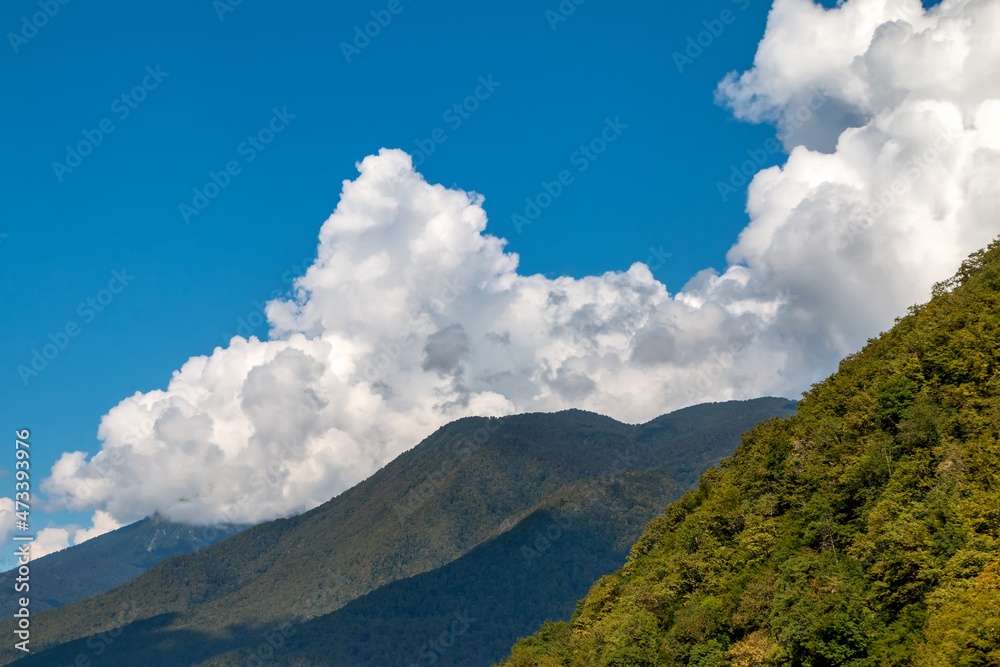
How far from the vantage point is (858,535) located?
99.6 metres

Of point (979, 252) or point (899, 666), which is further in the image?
point (979, 252)

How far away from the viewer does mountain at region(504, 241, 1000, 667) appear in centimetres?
8256

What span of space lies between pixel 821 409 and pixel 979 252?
1355 inches

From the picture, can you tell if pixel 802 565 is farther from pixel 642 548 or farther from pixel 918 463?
pixel 642 548

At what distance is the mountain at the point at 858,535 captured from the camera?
82562 mm

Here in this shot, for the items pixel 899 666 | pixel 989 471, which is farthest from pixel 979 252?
pixel 899 666

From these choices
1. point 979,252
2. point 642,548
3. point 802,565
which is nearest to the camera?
point 802,565

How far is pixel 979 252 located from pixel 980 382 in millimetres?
42487

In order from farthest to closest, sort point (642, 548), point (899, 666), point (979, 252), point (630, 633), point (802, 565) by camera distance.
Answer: point (642, 548) → point (979, 252) → point (630, 633) → point (802, 565) → point (899, 666)

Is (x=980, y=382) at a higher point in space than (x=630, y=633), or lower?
higher

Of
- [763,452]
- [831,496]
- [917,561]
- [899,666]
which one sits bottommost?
[899,666]

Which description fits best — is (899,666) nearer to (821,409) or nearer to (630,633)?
(630,633)

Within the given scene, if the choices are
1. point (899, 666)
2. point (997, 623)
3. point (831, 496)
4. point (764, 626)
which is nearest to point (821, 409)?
point (831, 496)

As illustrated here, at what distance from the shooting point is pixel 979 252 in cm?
13788
